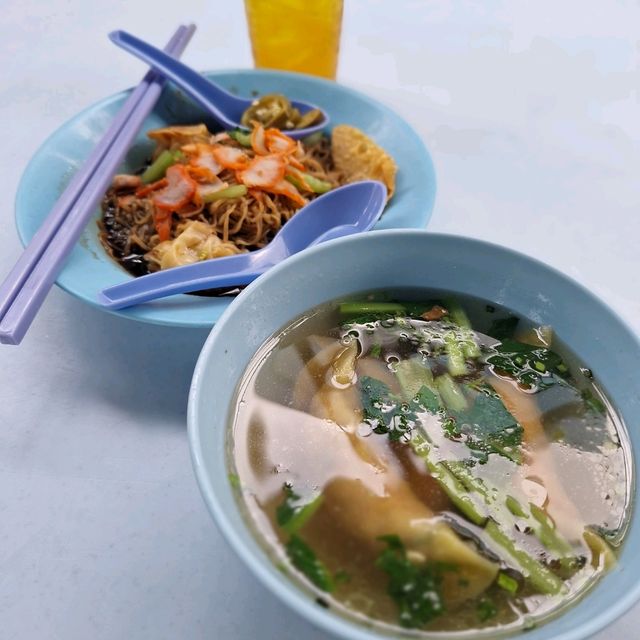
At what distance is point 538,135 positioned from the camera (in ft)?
6.37

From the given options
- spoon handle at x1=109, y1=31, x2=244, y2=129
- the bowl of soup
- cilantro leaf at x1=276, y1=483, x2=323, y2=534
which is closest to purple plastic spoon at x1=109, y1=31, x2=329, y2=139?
spoon handle at x1=109, y1=31, x2=244, y2=129

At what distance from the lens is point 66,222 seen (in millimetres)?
1330

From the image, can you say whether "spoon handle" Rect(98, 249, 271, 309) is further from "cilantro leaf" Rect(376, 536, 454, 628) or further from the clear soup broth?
"cilantro leaf" Rect(376, 536, 454, 628)

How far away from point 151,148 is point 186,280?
0.69 metres

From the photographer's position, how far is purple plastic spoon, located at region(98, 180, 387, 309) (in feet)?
3.94

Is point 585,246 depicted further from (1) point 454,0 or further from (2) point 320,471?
(1) point 454,0

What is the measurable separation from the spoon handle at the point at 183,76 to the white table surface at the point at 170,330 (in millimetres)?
298

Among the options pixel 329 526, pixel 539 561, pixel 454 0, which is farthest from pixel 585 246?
pixel 454 0

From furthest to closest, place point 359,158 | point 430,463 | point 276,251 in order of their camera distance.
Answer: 1. point 359,158
2. point 276,251
3. point 430,463

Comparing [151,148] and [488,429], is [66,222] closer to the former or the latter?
[151,148]

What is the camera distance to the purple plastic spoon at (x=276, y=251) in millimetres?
1200

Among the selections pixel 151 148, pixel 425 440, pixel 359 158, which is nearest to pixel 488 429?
pixel 425 440

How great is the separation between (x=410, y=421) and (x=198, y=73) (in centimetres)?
128

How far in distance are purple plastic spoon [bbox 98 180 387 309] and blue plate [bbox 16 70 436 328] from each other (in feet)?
0.09
